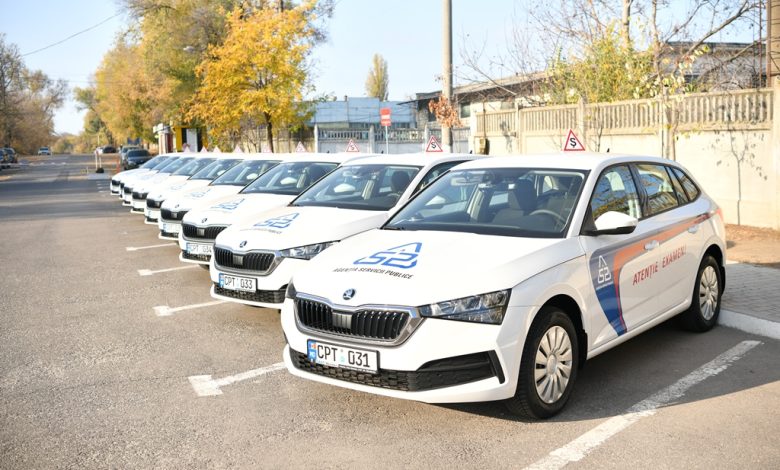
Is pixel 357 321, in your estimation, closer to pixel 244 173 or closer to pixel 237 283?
pixel 237 283

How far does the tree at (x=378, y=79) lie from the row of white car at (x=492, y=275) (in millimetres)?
81460

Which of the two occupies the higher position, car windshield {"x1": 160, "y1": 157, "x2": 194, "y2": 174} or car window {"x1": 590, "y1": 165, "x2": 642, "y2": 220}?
car windshield {"x1": 160, "y1": 157, "x2": 194, "y2": 174}

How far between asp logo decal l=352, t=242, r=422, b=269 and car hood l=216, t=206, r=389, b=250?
2294 millimetres

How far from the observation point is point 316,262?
5.32 metres

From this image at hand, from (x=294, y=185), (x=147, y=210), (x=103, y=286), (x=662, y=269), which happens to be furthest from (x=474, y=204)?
(x=147, y=210)

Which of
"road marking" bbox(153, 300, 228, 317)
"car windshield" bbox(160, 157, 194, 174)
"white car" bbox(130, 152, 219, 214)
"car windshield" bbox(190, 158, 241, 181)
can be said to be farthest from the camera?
"car windshield" bbox(160, 157, 194, 174)

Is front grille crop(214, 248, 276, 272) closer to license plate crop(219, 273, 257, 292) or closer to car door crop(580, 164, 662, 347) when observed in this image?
license plate crop(219, 273, 257, 292)

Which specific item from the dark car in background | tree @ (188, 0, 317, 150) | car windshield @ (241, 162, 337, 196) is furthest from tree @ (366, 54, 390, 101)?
car windshield @ (241, 162, 337, 196)

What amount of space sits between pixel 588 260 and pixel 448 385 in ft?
4.53

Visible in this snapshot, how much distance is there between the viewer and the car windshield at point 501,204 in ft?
17.7

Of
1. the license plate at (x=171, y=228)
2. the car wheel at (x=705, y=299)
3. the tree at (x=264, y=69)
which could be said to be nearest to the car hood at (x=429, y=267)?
the car wheel at (x=705, y=299)

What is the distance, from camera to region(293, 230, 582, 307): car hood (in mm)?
4535

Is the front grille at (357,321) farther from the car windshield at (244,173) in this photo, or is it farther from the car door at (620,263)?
the car windshield at (244,173)

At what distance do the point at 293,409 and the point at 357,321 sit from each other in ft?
3.00
